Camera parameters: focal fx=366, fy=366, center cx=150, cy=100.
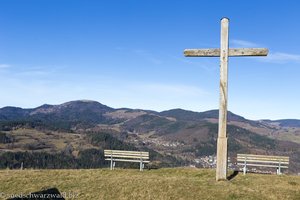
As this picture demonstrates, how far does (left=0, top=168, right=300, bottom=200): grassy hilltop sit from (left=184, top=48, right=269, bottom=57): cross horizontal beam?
7194 millimetres

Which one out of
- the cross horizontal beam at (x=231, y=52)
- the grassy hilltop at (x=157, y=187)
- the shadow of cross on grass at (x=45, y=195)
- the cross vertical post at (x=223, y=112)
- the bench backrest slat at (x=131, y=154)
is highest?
the cross horizontal beam at (x=231, y=52)

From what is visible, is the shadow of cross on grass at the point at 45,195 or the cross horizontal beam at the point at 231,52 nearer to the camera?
the shadow of cross on grass at the point at 45,195

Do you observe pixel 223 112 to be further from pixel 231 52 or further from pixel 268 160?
pixel 268 160

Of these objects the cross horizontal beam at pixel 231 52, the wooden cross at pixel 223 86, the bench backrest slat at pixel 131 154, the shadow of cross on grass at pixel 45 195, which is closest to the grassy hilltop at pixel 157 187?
the shadow of cross on grass at pixel 45 195

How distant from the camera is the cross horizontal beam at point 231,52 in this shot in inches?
797

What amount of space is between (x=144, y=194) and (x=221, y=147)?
537 cm

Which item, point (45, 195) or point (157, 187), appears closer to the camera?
point (45, 195)

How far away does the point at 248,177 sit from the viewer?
2261 cm

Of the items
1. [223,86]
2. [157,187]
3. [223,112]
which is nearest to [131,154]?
[157,187]

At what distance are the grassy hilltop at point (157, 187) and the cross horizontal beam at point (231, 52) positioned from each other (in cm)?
719

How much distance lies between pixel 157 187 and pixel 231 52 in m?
8.62

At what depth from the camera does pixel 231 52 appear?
A: 68.5 feet

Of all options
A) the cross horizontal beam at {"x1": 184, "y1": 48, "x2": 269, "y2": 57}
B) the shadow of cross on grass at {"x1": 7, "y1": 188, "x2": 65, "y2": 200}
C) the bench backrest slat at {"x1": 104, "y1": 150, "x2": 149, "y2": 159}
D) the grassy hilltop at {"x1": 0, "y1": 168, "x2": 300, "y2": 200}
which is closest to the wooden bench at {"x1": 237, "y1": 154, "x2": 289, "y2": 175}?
the grassy hilltop at {"x1": 0, "y1": 168, "x2": 300, "y2": 200}

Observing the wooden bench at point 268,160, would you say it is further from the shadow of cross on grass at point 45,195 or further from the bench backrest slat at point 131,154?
the shadow of cross on grass at point 45,195
